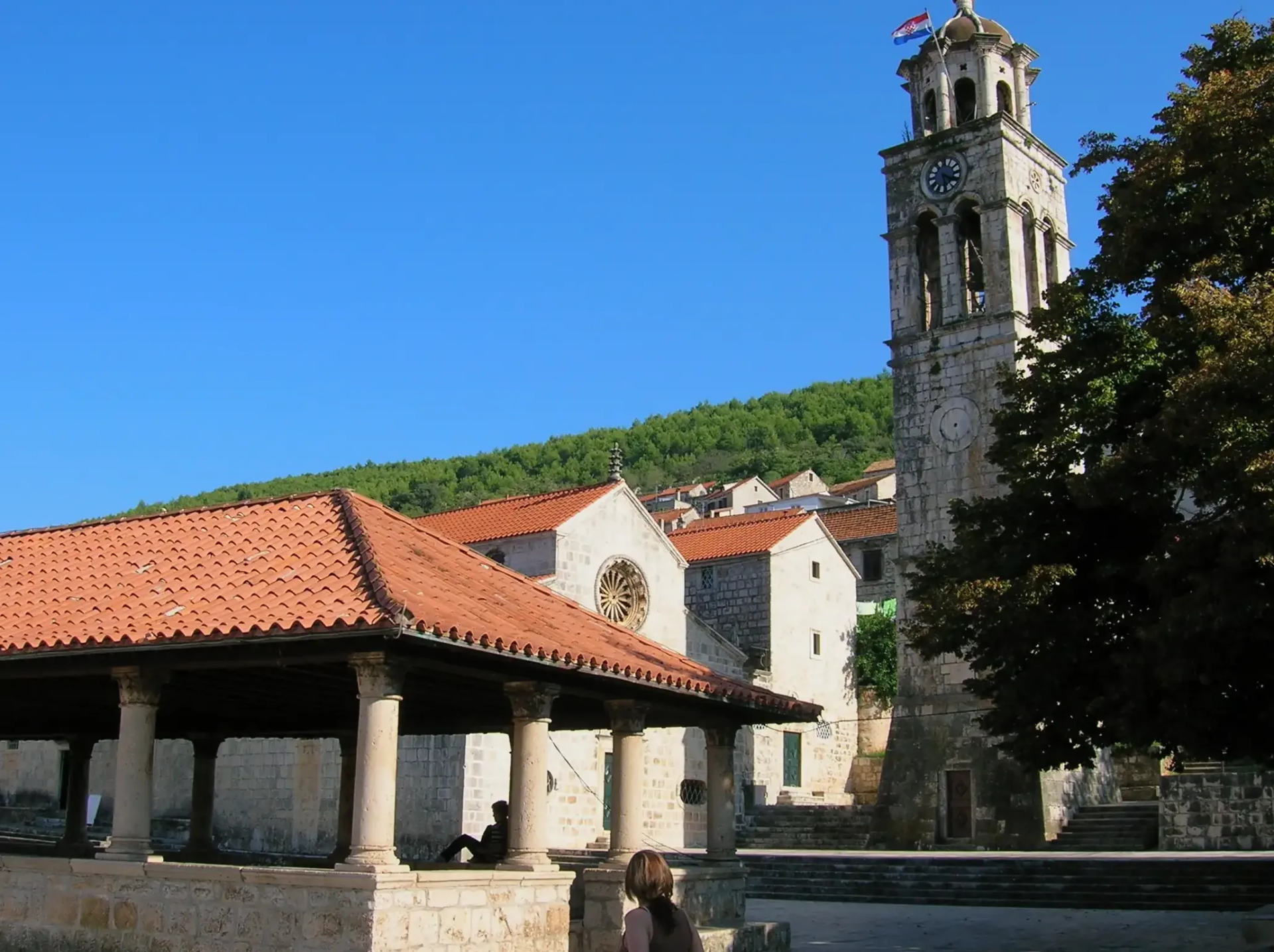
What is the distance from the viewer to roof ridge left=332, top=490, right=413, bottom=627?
34.1 ft

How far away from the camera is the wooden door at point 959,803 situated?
28812 mm

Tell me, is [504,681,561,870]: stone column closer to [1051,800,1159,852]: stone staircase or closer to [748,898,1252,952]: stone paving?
[748,898,1252,952]: stone paving

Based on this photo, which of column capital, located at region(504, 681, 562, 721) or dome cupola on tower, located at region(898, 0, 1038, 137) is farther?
dome cupola on tower, located at region(898, 0, 1038, 137)

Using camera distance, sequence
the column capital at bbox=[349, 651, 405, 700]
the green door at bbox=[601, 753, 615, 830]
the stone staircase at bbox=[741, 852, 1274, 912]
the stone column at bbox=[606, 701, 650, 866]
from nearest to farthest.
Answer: the column capital at bbox=[349, 651, 405, 700] → the stone column at bbox=[606, 701, 650, 866] → the stone staircase at bbox=[741, 852, 1274, 912] → the green door at bbox=[601, 753, 615, 830]

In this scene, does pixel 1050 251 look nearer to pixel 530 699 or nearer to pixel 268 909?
pixel 530 699

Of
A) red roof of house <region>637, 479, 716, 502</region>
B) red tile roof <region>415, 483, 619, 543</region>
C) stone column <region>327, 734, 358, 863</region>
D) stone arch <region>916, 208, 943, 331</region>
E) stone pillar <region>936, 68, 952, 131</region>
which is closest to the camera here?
stone column <region>327, 734, 358, 863</region>

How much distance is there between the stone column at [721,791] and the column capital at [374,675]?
4967 millimetres

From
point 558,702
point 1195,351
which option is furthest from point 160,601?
point 1195,351

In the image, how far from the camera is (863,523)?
176 ft

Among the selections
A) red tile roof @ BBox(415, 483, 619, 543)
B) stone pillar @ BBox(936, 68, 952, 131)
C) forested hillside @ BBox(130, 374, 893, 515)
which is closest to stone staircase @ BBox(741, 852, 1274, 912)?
red tile roof @ BBox(415, 483, 619, 543)

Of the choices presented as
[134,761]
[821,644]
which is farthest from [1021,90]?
[134,761]

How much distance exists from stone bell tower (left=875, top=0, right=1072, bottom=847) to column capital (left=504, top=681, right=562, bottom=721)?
58.3 ft

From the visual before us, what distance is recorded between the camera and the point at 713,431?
11744 cm

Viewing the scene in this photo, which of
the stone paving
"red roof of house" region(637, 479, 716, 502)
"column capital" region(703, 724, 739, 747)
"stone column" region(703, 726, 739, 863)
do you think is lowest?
the stone paving
